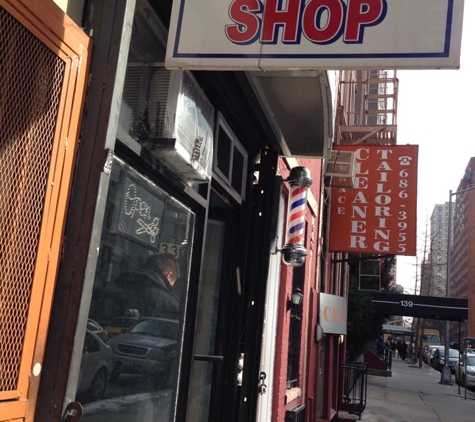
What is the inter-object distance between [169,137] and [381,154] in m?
8.29

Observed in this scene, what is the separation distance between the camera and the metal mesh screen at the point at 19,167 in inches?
77.7

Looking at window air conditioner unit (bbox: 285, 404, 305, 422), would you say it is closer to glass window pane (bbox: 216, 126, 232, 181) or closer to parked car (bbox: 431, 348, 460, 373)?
glass window pane (bbox: 216, 126, 232, 181)

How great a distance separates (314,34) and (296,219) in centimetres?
327

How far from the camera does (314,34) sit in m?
2.77

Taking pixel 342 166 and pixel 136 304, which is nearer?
pixel 136 304

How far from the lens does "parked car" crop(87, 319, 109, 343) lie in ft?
9.29

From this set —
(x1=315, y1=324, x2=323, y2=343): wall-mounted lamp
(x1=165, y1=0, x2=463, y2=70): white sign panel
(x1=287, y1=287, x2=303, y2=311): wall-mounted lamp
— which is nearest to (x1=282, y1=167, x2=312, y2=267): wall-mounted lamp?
(x1=287, y1=287, x2=303, y2=311): wall-mounted lamp

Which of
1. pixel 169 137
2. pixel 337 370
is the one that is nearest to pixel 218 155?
pixel 169 137

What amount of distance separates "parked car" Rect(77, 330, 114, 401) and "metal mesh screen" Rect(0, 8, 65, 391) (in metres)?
0.83

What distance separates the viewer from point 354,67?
2674 mm

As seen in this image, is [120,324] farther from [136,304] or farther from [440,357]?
[440,357]

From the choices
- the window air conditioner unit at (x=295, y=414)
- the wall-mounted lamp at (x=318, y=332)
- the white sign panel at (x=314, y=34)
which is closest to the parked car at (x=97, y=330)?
the white sign panel at (x=314, y=34)

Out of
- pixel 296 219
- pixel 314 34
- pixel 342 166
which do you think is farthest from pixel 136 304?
pixel 342 166

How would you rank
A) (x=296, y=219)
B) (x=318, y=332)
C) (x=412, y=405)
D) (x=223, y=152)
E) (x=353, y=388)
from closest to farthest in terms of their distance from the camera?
(x=223, y=152)
(x=296, y=219)
(x=318, y=332)
(x=353, y=388)
(x=412, y=405)
